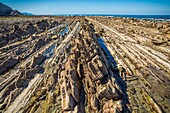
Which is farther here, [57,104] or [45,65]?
[45,65]

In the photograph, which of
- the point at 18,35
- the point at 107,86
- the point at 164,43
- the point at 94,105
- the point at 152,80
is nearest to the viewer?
the point at 94,105

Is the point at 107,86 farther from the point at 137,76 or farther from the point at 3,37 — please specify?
the point at 3,37

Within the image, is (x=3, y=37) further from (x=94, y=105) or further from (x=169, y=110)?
(x=169, y=110)

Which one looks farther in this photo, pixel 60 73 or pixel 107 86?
pixel 60 73

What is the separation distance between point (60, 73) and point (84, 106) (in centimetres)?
355

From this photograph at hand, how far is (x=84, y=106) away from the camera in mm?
7332

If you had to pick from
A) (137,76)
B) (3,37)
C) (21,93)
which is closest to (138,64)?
(137,76)

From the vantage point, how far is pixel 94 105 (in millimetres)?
7246

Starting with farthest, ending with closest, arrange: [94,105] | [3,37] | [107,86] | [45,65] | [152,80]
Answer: [3,37], [45,65], [152,80], [107,86], [94,105]

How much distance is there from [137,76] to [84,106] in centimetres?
490

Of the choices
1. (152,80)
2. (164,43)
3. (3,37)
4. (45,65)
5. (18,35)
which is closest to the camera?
(152,80)

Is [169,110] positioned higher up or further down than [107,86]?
further down

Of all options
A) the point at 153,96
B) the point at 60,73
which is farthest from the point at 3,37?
the point at 153,96

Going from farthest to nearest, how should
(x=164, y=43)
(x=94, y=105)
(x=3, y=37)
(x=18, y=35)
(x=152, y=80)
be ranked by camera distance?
1. (x=18, y=35)
2. (x=3, y=37)
3. (x=164, y=43)
4. (x=152, y=80)
5. (x=94, y=105)
